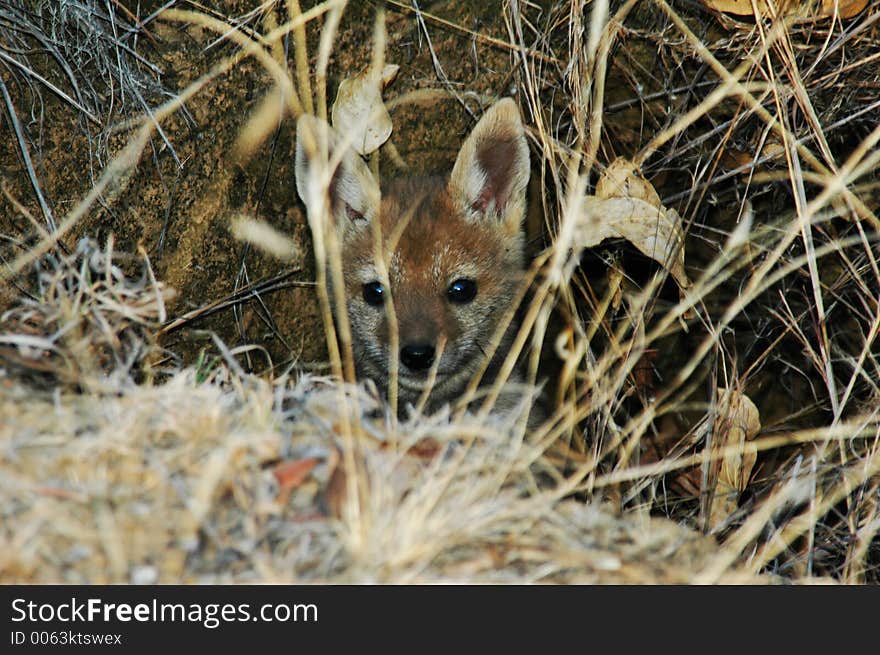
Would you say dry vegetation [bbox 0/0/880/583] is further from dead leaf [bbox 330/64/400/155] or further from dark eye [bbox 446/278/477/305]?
dark eye [bbox 446/278/477/305]

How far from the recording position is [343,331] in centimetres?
275

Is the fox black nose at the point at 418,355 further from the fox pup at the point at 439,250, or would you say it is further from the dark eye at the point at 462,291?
the dark eye at the point at 462,291

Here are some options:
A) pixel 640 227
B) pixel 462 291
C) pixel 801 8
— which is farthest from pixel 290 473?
pixel 801 8

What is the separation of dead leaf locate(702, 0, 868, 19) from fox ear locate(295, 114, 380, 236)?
5.02ft

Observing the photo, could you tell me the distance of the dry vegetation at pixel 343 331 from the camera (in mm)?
1922

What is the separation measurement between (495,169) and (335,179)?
2.24ft

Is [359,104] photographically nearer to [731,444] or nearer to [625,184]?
[625,184]

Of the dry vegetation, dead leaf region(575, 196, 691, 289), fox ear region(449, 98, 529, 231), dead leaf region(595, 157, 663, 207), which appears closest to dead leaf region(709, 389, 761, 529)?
the dry vegetation

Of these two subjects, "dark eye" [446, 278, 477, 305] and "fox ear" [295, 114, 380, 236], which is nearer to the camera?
"fox ear" [295, 114, 380, 236]

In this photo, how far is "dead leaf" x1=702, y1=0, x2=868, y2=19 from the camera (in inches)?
123

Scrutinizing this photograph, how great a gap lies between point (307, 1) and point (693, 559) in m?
2.62

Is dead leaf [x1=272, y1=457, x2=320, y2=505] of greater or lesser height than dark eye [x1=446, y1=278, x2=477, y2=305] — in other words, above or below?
below

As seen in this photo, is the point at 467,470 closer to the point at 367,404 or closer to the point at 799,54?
the point at 367,404
